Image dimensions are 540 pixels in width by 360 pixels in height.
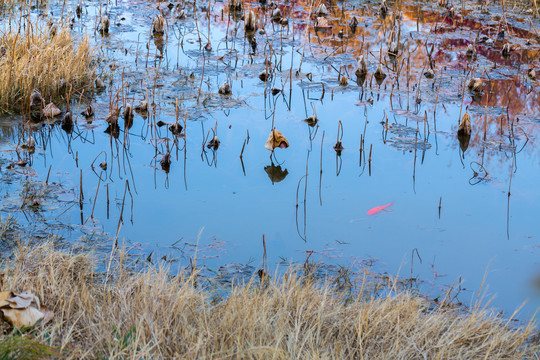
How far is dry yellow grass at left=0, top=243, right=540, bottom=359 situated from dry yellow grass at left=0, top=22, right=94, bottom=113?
2.35 m

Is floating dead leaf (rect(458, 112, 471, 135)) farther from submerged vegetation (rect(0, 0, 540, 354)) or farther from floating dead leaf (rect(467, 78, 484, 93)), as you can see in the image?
floating dead leaf (rect(467, 78, 484, 93))

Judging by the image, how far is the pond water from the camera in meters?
3.10

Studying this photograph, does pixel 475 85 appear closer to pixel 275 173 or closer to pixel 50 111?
pixel 275 173

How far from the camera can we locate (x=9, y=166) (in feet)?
12.1

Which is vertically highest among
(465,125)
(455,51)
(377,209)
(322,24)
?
(322,24)

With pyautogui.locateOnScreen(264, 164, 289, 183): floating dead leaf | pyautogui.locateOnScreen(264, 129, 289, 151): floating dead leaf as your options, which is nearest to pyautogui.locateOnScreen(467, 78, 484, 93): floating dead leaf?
pyautogui.locateOnScreen(264, 129, 289, 151): floating dead leaf

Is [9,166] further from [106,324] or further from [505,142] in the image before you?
[505,142]

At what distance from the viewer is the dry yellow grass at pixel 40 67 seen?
4.41m

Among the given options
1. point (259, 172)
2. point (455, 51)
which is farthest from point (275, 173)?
point (455, 51)

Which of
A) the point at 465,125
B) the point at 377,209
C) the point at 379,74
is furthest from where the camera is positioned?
the point at 379,74

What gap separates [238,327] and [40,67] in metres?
3.40

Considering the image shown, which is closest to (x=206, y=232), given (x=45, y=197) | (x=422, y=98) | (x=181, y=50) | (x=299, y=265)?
(x=299, y=265)

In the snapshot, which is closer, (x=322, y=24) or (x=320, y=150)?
(x=320, y=150)

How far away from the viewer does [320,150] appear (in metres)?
4.14
